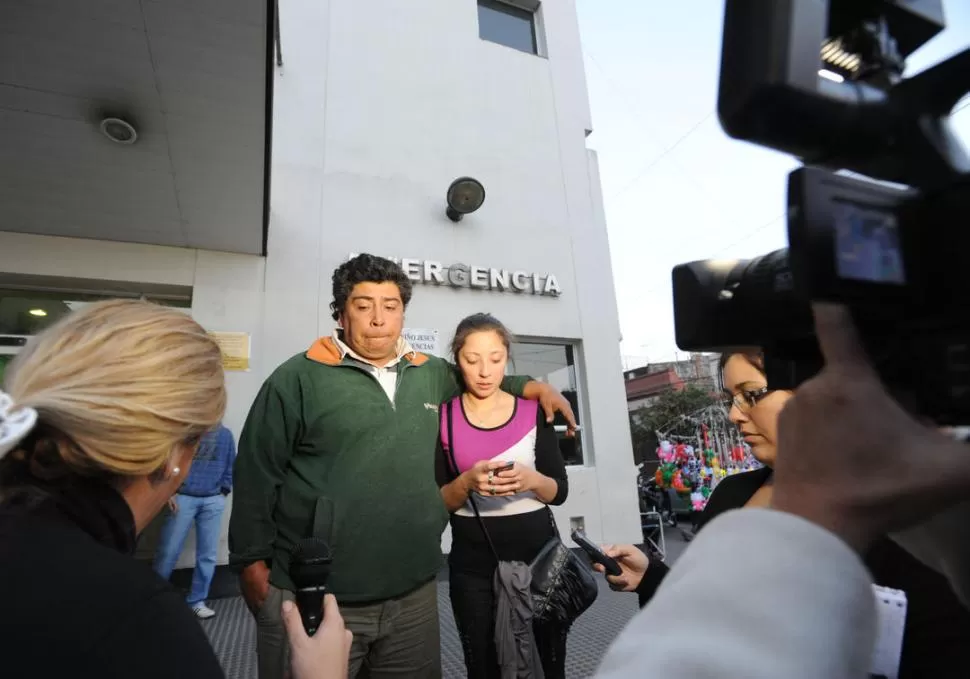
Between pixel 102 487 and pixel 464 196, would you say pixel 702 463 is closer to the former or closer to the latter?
pixel 464 196

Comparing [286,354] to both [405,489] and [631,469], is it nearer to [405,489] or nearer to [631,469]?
[405,489]

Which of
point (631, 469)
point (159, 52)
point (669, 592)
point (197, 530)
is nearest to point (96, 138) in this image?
point (159, 52)

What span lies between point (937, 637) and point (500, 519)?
1.23m

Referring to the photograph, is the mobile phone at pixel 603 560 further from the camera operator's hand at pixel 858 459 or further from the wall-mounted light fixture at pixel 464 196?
the wall-mounted light fixture at pixel 464 196

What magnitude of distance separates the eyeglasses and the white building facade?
4.00 m

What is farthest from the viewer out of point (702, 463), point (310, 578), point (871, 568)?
point (702, 463)

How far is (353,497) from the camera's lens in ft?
5.39

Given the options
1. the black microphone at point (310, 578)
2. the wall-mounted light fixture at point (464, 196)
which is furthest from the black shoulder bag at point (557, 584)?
the wall-mounted light fixture at point (464, 196)

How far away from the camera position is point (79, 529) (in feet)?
2.59

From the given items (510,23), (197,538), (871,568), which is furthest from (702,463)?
(871,568)

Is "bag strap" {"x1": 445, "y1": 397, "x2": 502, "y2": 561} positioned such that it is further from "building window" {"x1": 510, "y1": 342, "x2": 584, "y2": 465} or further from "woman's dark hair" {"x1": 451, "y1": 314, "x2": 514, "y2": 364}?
"building window" {"x1": 510, "y1": 342, "x2": 584, "y2": 465}

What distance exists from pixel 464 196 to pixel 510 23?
338 centimetres

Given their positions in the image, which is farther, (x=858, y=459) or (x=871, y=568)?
(x=871, y=568)

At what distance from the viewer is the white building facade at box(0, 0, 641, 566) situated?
4.70 meters
